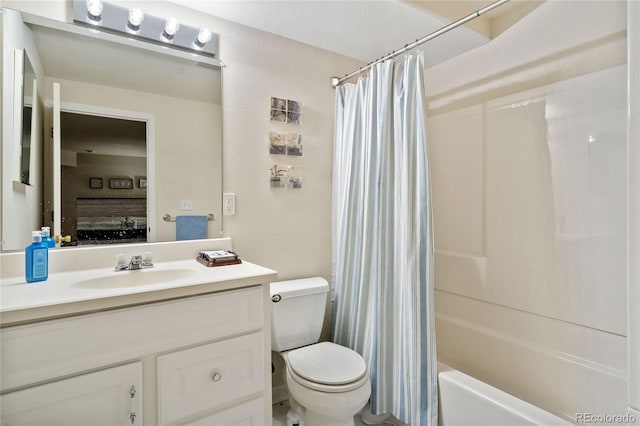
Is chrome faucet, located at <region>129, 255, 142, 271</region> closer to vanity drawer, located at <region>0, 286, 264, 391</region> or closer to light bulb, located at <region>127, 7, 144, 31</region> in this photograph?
vanity drawer, located at <region>0, 286, 264, 391</region>

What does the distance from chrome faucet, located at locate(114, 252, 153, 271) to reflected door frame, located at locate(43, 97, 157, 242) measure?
0.40 feet

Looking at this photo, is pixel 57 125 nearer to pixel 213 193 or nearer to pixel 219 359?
pixel 213 193

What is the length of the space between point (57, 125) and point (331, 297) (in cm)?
174

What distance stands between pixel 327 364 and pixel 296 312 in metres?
0.33

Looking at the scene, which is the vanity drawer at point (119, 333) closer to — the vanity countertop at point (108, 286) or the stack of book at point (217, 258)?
the vanity countertop at point (108, 286)

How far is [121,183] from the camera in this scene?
4.93ft

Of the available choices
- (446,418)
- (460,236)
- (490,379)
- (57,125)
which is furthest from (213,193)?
(490,379)

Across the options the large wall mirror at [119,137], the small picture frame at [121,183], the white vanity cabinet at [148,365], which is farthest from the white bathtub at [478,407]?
the small picture frame at [121,183]

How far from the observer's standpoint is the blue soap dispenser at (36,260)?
1149 millimetres

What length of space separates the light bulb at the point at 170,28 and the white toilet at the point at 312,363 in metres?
1.41

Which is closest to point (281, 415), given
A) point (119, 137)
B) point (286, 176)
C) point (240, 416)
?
point (240, 416)

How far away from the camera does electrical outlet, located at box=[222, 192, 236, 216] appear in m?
1.75

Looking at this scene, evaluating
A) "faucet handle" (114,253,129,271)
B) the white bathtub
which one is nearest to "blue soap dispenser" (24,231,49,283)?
"faucet handle" (114,253,129,271)

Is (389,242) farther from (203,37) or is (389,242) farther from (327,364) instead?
(203,37)
